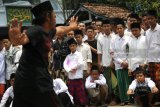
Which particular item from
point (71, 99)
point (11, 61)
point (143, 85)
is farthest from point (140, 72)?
point (11, 61)

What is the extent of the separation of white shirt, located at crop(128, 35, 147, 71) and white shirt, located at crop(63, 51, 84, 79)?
1.10 metres

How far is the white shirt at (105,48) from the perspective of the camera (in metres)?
9.06

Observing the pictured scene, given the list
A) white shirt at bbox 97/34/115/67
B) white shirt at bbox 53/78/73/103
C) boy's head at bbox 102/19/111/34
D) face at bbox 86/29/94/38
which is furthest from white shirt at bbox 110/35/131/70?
white shirt at bbox 53/78/73/103

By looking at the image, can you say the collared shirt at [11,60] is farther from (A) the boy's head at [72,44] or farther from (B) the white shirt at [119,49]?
(B) the white shirt at [119,49]

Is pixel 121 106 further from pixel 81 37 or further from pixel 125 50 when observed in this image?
pixel 81 37

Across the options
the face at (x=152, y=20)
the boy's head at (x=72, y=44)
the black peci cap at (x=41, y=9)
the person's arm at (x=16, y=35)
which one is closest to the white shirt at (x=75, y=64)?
the boy's head at (x=72, y=44)

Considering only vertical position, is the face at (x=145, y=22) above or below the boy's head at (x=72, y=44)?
above

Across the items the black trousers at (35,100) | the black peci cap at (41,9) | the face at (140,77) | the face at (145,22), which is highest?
the black peci cap at (41,9)

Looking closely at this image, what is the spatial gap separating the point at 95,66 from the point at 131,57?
3.01ft

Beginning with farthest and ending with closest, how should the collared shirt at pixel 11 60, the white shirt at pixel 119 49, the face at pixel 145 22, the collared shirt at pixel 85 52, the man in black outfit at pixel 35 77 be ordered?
the collared shirt at pixel 11 60 < the collared shirt at pixel 85 52 < the white shirt at pixel 119 49 < the face at pixel 145 22 < the man in black outfit at pixel 35 77

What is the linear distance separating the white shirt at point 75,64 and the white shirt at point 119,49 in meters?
0.71

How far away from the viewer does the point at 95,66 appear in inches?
356

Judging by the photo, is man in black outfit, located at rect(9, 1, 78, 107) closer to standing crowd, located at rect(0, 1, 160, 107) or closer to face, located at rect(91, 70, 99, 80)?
standing crowd, located at rect(0, 1, 160, 107)

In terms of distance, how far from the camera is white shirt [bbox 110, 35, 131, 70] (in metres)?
8.66
